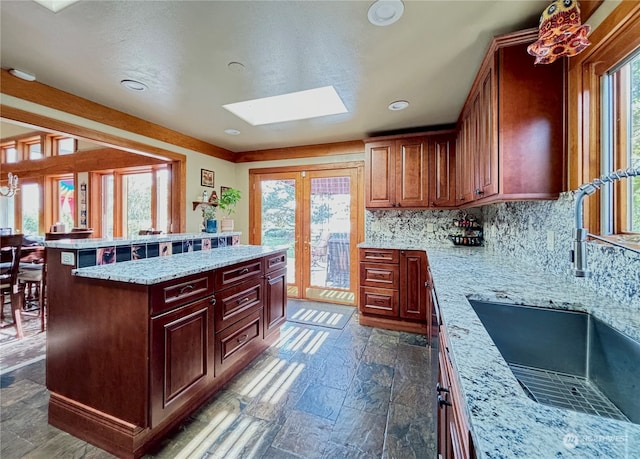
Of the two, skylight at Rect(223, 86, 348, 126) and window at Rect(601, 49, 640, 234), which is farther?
skylight at Rect(223, 86, 348, 126)

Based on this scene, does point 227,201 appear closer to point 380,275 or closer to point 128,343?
point 380,275

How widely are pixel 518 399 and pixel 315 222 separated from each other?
373cm

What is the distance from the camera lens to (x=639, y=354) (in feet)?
2.55

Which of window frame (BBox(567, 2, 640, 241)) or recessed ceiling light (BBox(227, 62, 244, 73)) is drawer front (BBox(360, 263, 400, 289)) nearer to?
window frame (BBox(567, 2, 640, 241))

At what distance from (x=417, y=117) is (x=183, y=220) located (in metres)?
3.26

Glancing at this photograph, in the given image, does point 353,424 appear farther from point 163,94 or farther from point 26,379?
point 163,94

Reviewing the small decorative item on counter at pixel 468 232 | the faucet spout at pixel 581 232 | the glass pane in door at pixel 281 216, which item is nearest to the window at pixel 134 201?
the glass pane in door at pixel 281 216

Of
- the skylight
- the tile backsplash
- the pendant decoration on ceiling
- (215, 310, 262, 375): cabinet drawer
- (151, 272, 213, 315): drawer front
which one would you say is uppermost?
the skylight

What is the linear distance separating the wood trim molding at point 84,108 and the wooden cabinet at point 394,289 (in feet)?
9.44

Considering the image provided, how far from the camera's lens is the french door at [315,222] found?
4.01 meters

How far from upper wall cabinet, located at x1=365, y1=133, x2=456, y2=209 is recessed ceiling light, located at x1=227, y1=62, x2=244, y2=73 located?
1.97 m

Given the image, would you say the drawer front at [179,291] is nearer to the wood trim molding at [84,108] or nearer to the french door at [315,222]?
the wood trim molding at [84,108]

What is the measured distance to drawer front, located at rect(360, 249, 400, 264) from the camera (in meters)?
3.14

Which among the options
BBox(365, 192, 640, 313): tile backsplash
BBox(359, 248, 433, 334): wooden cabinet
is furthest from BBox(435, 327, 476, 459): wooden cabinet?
BBox(359, 248, 433, 334): wooden cabinet
